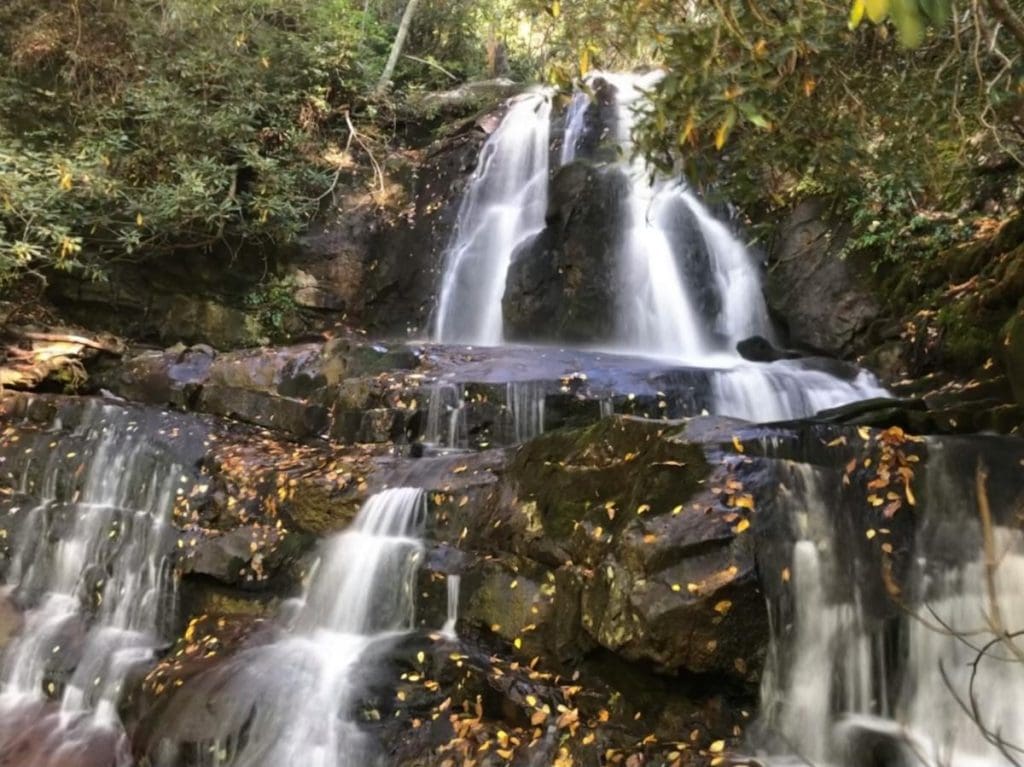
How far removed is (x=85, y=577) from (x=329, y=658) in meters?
3.31

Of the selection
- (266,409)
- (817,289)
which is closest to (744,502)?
(266,409)

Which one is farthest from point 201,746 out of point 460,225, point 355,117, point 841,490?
point 355,117

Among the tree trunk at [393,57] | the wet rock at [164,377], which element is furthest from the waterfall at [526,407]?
the tree trunk at [393,57]

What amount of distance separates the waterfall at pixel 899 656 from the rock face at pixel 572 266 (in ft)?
22.4

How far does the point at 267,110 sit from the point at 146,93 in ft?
7.00

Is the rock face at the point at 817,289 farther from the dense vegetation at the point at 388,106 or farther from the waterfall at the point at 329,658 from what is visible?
the waterfall at the point at 329,658

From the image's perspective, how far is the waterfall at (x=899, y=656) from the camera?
388cm

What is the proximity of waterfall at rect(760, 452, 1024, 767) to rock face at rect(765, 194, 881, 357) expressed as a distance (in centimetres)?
510

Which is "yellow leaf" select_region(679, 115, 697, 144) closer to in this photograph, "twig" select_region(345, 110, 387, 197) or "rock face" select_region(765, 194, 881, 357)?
"rock face" select_region(765, 194, 881, 357)

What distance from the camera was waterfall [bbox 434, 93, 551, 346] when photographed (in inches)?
470

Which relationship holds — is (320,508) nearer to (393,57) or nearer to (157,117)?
(157,117)

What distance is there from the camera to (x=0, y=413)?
29.8 ft

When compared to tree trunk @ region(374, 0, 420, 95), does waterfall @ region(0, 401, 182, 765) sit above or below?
below

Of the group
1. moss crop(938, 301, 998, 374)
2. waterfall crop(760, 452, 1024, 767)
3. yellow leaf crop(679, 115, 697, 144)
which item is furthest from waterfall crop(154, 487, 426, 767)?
moss crop(938, 301, 998, 374)
